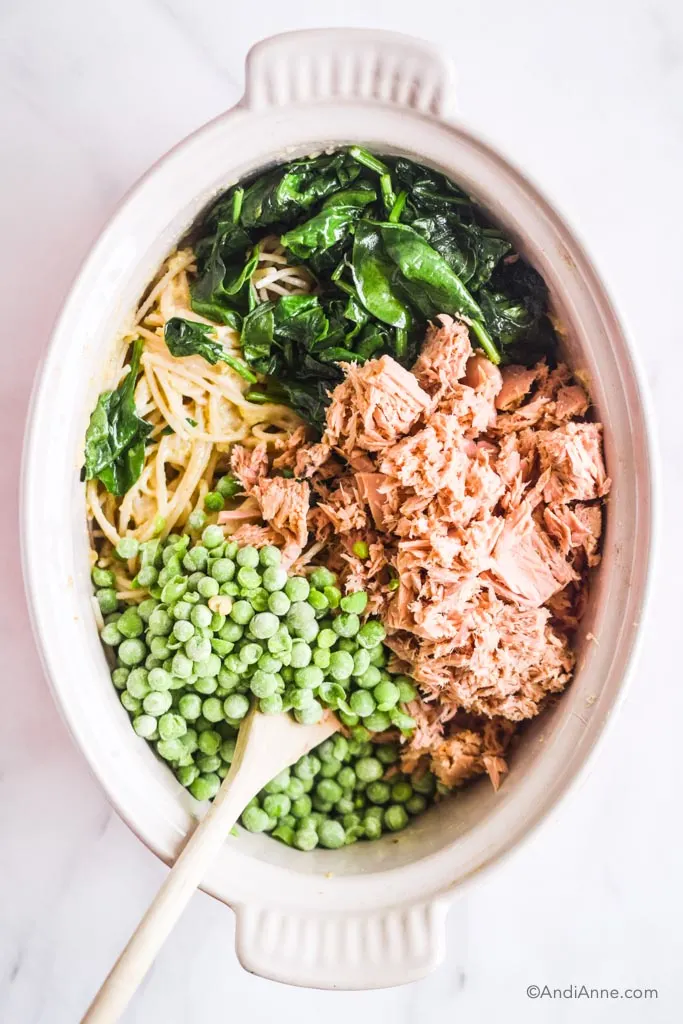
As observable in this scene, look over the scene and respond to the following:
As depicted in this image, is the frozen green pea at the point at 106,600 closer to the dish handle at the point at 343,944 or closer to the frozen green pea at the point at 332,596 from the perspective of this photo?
the frozen green pea at the point at 332,596

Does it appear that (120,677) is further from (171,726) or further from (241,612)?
(241,612)

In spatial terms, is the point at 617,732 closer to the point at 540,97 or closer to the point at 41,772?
the point at 41,772

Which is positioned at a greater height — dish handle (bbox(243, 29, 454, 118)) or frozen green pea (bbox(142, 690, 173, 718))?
dish handle (bbox(243, 29, 454, 118))

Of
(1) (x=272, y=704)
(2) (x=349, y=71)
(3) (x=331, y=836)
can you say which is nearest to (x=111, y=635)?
(1) (x=272, y=704)

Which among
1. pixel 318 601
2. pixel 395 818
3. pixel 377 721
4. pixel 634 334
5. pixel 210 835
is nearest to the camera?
pixel 210 835

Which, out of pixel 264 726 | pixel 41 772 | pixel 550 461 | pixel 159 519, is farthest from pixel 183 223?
pixel 41 772

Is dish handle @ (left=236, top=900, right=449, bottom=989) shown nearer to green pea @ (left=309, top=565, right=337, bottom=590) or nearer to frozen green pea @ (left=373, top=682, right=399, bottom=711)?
frozen green pea @ (left=373, top=682, right=399, bottom=711)

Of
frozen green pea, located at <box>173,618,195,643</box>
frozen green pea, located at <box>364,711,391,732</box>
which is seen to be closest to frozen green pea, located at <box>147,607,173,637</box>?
frozen green pea, located at <box>173,618,195,643</box>
